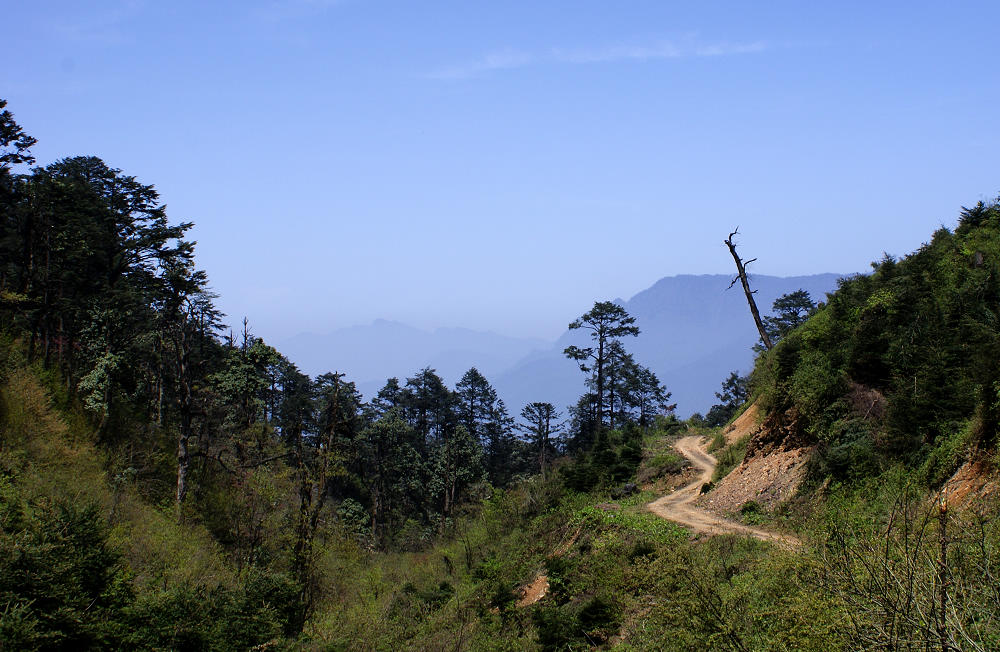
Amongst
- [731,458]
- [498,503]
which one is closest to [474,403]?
[498,503]

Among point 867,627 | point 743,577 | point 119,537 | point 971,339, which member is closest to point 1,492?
point 119,537

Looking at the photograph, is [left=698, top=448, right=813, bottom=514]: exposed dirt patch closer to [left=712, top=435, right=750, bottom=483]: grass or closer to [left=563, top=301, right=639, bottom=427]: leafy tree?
[left=712, top=435, right=750, bottom=483]: grass

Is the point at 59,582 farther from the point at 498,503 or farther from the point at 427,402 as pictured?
the point at 427,402

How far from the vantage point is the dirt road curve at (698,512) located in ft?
51.5

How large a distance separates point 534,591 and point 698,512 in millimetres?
5991

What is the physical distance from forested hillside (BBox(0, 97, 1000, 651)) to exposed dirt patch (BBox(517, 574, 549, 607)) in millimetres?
108

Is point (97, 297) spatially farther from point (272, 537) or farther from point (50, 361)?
point (272, 537)

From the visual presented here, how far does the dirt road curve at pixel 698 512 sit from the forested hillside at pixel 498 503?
0.53 ft

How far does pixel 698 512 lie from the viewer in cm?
1988

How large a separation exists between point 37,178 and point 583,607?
35823 mm

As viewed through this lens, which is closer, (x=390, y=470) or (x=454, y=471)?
(x=454, y=471)

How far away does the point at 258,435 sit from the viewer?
1097 inches

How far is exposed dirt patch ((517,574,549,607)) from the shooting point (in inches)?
719

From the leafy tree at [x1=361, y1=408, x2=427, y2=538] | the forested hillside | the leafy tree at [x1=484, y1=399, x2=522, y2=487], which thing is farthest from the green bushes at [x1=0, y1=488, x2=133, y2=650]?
the leafy tree at [x1=484, y1=399, x2=522, y2=487]
